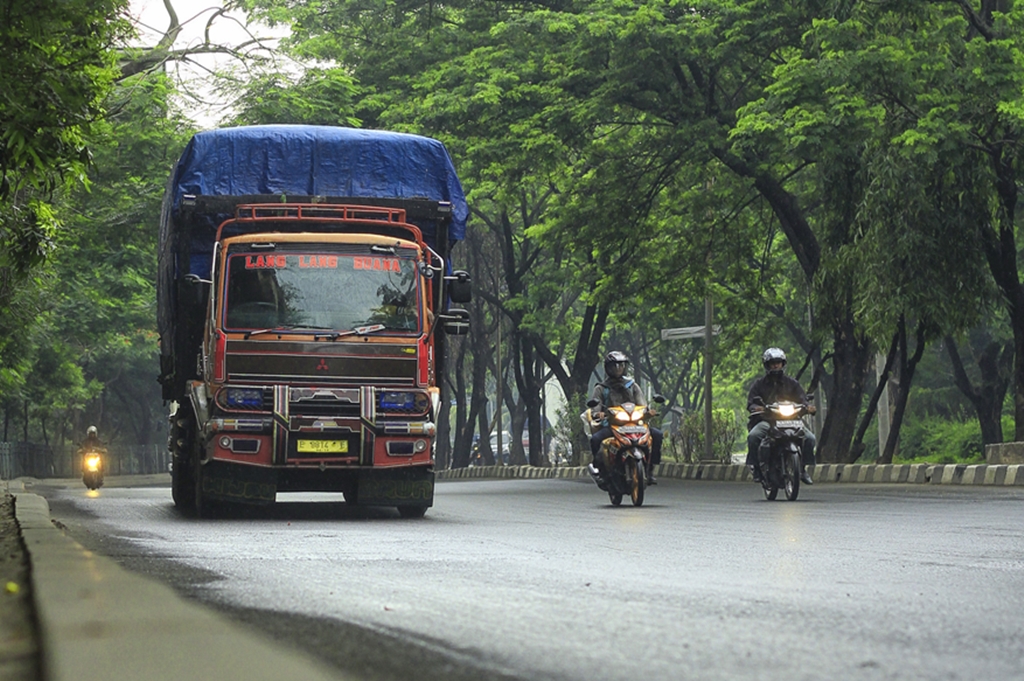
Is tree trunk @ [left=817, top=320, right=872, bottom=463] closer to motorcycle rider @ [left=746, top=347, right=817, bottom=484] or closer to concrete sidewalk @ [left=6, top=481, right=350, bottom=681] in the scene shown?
motorcycle rider @ [left=746, top=347, right=817, bottom=484]

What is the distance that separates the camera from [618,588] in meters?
7.38

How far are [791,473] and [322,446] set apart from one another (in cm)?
623

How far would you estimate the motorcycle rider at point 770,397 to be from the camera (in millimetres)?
18375

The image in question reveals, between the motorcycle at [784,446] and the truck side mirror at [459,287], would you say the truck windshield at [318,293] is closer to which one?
the truck side mirror at [459,287]

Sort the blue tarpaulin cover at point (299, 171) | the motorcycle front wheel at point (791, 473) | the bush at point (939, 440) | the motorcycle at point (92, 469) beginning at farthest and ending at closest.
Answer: the bush at point (939, 440), the motorcycle at point (92, 469), the motorcycle front wheel at point (791, 473), the blue tarpaulin cover at point (299, 171)

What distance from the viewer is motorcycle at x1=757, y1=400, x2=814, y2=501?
1800 centimetres

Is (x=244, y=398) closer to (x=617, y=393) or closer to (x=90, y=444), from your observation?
(x=617, y=393)

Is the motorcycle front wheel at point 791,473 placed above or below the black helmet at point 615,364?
below

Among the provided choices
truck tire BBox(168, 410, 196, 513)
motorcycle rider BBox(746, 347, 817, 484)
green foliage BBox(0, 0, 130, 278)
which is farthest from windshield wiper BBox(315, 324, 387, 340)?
motorcycle rider BBox(746, 347, 817, 484)

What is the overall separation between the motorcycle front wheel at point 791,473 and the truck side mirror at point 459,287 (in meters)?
4.73

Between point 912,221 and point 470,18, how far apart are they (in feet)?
36.6

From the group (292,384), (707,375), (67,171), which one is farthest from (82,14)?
(707,375)

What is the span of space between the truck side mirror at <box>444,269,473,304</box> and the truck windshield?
53cm

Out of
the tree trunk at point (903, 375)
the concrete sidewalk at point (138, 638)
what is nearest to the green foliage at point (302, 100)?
the tree trunk at point (903, 375)
